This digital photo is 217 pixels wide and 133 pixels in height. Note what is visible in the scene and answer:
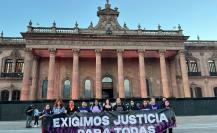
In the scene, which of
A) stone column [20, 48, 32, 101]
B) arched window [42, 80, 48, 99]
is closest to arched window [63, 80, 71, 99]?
arched window [42, 80, 48, 99]

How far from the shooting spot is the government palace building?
95.3ft

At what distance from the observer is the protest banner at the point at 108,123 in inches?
321

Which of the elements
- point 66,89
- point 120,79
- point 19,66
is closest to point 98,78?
point 120,79

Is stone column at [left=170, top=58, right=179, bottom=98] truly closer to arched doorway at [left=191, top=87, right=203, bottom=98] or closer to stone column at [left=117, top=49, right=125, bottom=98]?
arched doorway at [left=191, top=87, right=203, bottom=98]

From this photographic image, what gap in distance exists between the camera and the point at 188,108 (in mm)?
22469

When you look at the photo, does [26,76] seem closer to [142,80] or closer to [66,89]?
[66,89]

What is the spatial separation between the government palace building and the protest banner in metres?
19.5

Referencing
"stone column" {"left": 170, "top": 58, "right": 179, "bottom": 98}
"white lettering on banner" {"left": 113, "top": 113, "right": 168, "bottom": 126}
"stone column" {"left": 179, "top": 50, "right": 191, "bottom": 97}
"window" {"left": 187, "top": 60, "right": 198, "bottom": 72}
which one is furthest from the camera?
"window" {"left": 187, "top": 60, "right": 198, "bottom": 72}

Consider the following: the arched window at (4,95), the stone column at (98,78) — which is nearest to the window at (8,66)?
the arched window at (4,95)

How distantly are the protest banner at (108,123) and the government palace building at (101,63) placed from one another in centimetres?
1946

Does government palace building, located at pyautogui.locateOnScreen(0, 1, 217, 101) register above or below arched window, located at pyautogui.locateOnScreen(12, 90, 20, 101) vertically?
above

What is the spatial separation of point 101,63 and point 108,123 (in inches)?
997

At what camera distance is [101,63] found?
33.5m

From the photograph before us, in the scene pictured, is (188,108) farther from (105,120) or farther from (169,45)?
(105,120)
